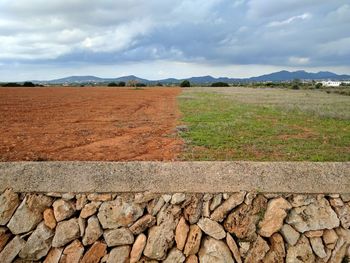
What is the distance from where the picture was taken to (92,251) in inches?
162

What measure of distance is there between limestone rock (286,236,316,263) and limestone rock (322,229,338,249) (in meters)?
0.23

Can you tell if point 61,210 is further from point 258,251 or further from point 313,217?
point 313,217

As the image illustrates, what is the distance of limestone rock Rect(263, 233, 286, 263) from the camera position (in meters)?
4.15

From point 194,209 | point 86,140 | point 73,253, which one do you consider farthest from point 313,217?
point 86,140

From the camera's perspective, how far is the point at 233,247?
4.12 meters

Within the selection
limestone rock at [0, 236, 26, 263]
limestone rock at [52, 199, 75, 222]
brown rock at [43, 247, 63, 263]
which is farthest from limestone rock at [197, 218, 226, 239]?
limestone rock at [0, 236, 26, 263]

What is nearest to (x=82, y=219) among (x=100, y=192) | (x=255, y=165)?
(x=100, y=192)

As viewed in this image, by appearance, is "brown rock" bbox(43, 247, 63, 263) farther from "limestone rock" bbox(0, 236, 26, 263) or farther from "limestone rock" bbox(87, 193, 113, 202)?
"limestone rock" bbox(87, 193, 113, 202)

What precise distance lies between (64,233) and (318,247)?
125 inches

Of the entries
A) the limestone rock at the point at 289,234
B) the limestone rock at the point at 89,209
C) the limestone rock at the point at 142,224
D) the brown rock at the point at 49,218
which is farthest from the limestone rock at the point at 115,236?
the limestone rock at the point at 289,234

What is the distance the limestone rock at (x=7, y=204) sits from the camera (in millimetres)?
4066

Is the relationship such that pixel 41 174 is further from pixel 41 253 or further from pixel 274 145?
pixel 274 145

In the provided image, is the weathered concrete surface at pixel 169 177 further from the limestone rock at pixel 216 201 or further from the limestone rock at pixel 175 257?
the limestone rock at pixel 175 257

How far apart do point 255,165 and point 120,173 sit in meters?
1.78
